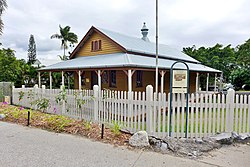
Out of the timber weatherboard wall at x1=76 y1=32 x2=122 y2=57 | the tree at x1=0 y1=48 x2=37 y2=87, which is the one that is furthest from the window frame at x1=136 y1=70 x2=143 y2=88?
the tree at x1=0 y1=48 x2=37 y2=87

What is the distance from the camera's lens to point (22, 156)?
3.92m

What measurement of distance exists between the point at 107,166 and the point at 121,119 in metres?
2.48

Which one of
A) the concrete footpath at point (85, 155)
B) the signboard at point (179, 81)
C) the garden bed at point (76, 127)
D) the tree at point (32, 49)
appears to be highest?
the tree at point (32, 49)

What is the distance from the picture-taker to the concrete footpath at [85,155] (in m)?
3.64

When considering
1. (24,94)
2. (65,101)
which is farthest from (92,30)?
(65,101)

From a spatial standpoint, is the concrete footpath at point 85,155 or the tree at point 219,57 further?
the tree at point 219,57

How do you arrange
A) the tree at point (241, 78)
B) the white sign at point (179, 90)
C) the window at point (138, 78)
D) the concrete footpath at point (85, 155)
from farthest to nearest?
the tree at point (241, 78)
the window at point (138, 78)
the white sign at point (179, 90)
the concrete footpath at point (85, 155)

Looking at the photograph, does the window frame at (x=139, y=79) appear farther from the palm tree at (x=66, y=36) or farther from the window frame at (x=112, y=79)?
the palm tree at (x=66, y=36)

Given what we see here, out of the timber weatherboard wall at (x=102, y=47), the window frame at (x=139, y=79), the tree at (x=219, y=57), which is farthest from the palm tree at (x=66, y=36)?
the tree at (x=219, y=57)

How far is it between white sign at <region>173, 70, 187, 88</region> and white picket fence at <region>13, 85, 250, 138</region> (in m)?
0.33

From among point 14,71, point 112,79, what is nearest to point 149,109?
point 112,79

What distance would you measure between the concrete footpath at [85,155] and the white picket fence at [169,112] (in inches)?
32.3

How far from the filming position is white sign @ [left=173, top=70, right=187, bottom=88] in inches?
206

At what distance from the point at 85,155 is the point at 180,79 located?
319 cm
